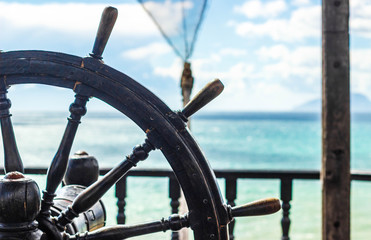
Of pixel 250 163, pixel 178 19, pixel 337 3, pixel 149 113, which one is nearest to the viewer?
pixel 149 113

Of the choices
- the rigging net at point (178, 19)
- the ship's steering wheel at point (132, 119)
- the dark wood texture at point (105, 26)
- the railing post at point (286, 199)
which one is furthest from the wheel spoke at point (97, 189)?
the rigging net at point (178, 19)

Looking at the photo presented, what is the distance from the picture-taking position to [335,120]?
2146 mm

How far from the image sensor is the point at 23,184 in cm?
82

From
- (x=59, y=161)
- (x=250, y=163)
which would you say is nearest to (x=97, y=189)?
(x=59, y=161)

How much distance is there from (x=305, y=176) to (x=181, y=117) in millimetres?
1485

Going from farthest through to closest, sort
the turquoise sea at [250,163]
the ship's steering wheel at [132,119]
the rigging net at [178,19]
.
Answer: the turquoise sea at [250,163]
the rigging net at [178,19]
the ship's steering wheel at [132,119]

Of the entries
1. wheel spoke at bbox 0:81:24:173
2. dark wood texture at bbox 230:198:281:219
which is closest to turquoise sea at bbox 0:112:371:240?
wheel spoke at bbox 0:81:24:173

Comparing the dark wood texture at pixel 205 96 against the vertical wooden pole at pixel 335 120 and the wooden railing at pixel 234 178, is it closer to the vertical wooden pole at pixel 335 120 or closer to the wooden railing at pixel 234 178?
the wooden railing at pixel 234 178

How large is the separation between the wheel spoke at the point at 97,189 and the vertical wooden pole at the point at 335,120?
4.78 ft

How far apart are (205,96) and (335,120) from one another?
1387 millimetres

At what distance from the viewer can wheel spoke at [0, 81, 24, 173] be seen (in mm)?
917

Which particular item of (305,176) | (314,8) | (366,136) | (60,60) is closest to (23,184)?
(60,60)

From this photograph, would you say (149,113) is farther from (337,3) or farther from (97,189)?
(337,3)

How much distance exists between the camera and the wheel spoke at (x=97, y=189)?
89 cm
